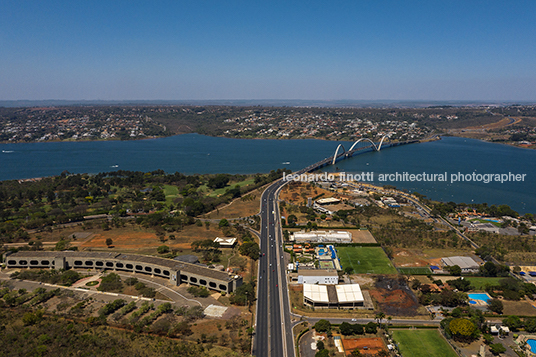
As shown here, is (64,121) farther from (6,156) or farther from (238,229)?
(238,229)

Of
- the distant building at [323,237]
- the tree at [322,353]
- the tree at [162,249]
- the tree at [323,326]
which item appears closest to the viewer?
the tree at [322,353]

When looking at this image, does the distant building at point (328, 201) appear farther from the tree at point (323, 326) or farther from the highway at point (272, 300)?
the tree at point (323, 326)

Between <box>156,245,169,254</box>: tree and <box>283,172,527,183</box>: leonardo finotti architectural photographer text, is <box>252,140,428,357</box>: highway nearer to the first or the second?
<box>156,245,169,254</box>: tree

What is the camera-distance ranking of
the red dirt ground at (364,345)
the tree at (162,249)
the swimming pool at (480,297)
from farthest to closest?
the tree at (162,249), the swimming pool at (480,297), the red dirt ground at (364,345)

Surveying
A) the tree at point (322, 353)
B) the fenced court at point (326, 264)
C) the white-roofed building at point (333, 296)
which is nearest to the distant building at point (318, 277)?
the white-roofed building at point (333, 296)

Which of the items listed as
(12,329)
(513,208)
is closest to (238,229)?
(12,329)

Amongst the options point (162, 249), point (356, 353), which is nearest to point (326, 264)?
point (356, 353)

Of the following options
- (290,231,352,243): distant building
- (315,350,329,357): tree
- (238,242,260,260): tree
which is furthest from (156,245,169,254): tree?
(315,350,329,357): tree
